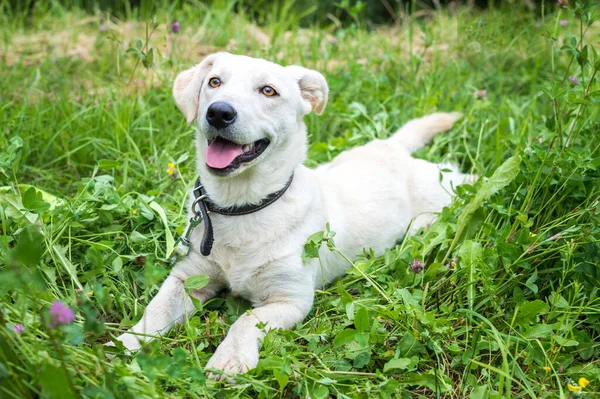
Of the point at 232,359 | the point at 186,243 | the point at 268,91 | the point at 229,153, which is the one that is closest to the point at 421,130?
the point at 268,91

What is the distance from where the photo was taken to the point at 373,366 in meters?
2.58

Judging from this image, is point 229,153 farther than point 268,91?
No

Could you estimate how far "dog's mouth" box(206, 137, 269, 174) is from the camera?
2.76 metres

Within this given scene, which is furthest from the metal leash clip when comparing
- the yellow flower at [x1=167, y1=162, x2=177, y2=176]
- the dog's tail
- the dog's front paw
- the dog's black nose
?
the dog's tail

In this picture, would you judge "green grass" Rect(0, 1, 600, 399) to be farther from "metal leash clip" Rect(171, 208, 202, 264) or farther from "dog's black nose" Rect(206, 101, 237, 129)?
"dog's black nose" Rect(206, 101, 237, 129)

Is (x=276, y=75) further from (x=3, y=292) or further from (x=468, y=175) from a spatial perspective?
Result: (x=468, y=175)

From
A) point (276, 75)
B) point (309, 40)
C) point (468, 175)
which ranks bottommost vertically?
point (468, 175)

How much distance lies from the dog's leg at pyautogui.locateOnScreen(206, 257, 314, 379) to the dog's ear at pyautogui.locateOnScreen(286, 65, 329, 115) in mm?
903

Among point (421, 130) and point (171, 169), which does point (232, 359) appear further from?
point (421, 130)

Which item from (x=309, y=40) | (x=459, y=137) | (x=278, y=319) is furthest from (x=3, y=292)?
(x=309, y=40)

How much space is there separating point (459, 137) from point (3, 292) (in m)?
3.28

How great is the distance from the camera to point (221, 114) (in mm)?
2664

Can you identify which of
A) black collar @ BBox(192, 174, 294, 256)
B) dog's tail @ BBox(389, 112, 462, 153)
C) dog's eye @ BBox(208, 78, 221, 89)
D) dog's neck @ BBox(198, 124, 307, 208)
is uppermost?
dog's eye @ BBox(208, 78, 221, 89)

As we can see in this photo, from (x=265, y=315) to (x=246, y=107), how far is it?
3.12 feet
